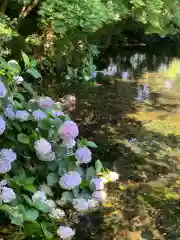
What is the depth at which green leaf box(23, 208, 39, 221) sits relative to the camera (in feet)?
10.2

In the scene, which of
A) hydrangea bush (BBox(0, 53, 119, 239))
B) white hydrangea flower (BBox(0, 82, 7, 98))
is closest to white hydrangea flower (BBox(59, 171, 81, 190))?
hydrangea bush (BBox(0, 53, 119, 239))

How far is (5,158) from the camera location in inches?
125

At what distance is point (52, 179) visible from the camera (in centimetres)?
352

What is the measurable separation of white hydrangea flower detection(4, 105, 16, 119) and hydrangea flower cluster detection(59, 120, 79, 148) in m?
0.36

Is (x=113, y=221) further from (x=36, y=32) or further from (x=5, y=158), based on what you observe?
(x=36, y=32)

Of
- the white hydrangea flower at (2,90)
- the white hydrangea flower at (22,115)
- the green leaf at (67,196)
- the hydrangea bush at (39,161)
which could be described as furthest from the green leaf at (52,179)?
the white hydrangea flower at (2,90)

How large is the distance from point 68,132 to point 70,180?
0.35 m

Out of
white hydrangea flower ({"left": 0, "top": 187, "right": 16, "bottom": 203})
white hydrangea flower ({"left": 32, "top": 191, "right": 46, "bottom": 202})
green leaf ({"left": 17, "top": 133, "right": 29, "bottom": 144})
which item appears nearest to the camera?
white hydrangea flower ({"left": 0, "top": 187, "right": 16, "bottom": 203})

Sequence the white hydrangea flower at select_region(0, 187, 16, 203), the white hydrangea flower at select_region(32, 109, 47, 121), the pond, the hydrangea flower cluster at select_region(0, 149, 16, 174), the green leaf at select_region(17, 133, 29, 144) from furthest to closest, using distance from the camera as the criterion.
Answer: the pond, the white hydrangea flower at select_region(32, 109, 47, 121), the green leaf at select_region(17, 133, 29, 144), the hydrangea flower cluster at select_region(0, 149, 16, 174), the white hydrangea flower at select_region(0, 187, 16, 203)

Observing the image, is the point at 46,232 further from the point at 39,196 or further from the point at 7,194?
the point at 7,194

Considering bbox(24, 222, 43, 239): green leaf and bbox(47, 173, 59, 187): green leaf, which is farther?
bbox(47, 173, 59, 187): green leaf

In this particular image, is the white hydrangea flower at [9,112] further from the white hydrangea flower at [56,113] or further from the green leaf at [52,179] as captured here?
the green leaf at [52,179]

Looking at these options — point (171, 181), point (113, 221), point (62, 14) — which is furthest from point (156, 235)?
point (62, 14)

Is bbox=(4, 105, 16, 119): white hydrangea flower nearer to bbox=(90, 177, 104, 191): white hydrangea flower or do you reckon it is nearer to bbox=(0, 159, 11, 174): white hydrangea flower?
bbox=(0, 159, 11, 174): white hydrangea flower
